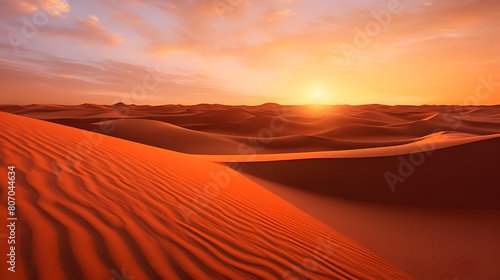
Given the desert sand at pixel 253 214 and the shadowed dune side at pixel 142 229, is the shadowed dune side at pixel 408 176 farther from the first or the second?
the shadowed dune side at pixel 142 229

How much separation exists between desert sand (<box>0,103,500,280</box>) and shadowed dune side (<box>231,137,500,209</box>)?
32 millimetres

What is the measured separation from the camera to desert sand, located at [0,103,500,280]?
2.07m

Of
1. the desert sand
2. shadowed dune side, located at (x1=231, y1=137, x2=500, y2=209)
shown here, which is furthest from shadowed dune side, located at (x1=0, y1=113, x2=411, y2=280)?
shadowed dune side, located at (x1=231, y1=137, x2=500, y2=209)

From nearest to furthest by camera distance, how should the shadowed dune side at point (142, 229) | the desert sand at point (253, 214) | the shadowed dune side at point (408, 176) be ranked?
1. the shadowed dune side at point (142, 229)
2. the desert sand at point (253, 214)
3. the shadowed dune side at point (408, 176)

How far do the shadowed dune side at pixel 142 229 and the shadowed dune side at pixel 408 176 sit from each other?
13.9 feet

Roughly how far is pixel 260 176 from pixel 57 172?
20.3 ft

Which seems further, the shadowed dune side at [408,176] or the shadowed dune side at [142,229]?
the shadowed dune side at [408,176]

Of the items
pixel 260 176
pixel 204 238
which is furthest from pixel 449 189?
pixel 204 238

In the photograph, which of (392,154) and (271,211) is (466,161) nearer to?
(392,154)

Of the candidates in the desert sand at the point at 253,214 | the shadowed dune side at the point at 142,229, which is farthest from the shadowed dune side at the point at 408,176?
the shadowed dune side at the point at 142,229

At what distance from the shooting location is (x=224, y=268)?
2221 mm

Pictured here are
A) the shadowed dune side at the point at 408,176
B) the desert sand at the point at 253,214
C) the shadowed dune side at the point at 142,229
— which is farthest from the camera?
the shadowed dune side at the point at 408,176

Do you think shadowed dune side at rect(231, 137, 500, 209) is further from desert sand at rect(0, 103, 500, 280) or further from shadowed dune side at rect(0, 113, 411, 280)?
shadowed dune side at rect(0, 113, 411, 280)

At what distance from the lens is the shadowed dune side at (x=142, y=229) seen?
1.90m
